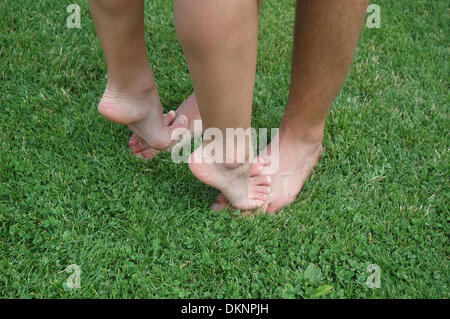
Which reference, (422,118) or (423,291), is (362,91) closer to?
(422,118)

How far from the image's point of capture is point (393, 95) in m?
2.32

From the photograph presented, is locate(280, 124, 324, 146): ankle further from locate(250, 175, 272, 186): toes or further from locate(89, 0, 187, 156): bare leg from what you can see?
locate(89, 0, 187, 156): bare leg

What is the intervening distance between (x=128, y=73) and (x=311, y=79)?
0.62 m

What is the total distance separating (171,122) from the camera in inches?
81.0

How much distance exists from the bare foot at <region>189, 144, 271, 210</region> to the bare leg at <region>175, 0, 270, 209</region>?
5.5 inches

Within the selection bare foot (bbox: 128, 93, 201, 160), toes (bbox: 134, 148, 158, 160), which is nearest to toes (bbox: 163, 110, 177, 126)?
bare foot (bbox: 128, 93, 201, 160)

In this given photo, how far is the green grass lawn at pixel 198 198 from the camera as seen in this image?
1.55 meters

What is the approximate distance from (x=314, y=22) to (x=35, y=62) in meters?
1.46

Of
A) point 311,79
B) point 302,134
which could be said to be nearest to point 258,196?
point 302,134

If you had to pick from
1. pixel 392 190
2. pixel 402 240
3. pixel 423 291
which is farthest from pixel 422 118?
pixel 423 291

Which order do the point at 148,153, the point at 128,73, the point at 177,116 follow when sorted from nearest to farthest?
the point at 128,73 < the point at 148,153 < the point at 177,116

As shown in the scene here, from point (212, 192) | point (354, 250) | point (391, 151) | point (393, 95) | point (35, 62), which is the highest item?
point (35, 62)

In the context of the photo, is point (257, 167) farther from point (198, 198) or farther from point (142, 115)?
point (142, 115)

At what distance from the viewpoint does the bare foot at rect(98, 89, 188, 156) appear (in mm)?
1761
